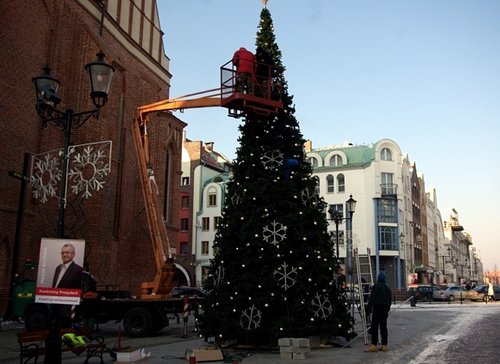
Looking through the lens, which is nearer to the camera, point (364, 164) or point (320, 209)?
point (320, 209)

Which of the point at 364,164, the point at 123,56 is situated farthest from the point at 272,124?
the point at 364,164

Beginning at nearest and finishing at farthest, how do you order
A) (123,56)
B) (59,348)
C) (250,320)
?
(59,348) < (250,320) < (123,56)

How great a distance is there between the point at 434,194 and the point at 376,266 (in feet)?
151

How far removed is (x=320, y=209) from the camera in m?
13.0

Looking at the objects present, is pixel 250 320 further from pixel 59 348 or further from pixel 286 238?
pixel 59 348

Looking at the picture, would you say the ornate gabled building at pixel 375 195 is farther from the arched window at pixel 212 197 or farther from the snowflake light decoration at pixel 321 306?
the snowflake light decoration at pixel 321 306

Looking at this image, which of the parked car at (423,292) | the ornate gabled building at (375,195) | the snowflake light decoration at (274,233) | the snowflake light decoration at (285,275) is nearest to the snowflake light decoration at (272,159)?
the snowflake light decoration at (274,233)

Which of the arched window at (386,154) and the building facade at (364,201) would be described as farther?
the arched window at (386,154)

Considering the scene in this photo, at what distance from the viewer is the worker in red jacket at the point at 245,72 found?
541 inches

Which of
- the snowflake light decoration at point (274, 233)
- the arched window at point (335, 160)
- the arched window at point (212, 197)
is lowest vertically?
the snowflake light decoration at point (274, 233)

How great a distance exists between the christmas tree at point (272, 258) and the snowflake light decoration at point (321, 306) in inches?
0.9

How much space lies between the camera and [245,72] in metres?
13.7

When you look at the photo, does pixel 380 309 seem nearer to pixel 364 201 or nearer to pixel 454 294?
pixel 454 294

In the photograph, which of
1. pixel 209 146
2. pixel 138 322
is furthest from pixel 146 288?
pixel 209 146
